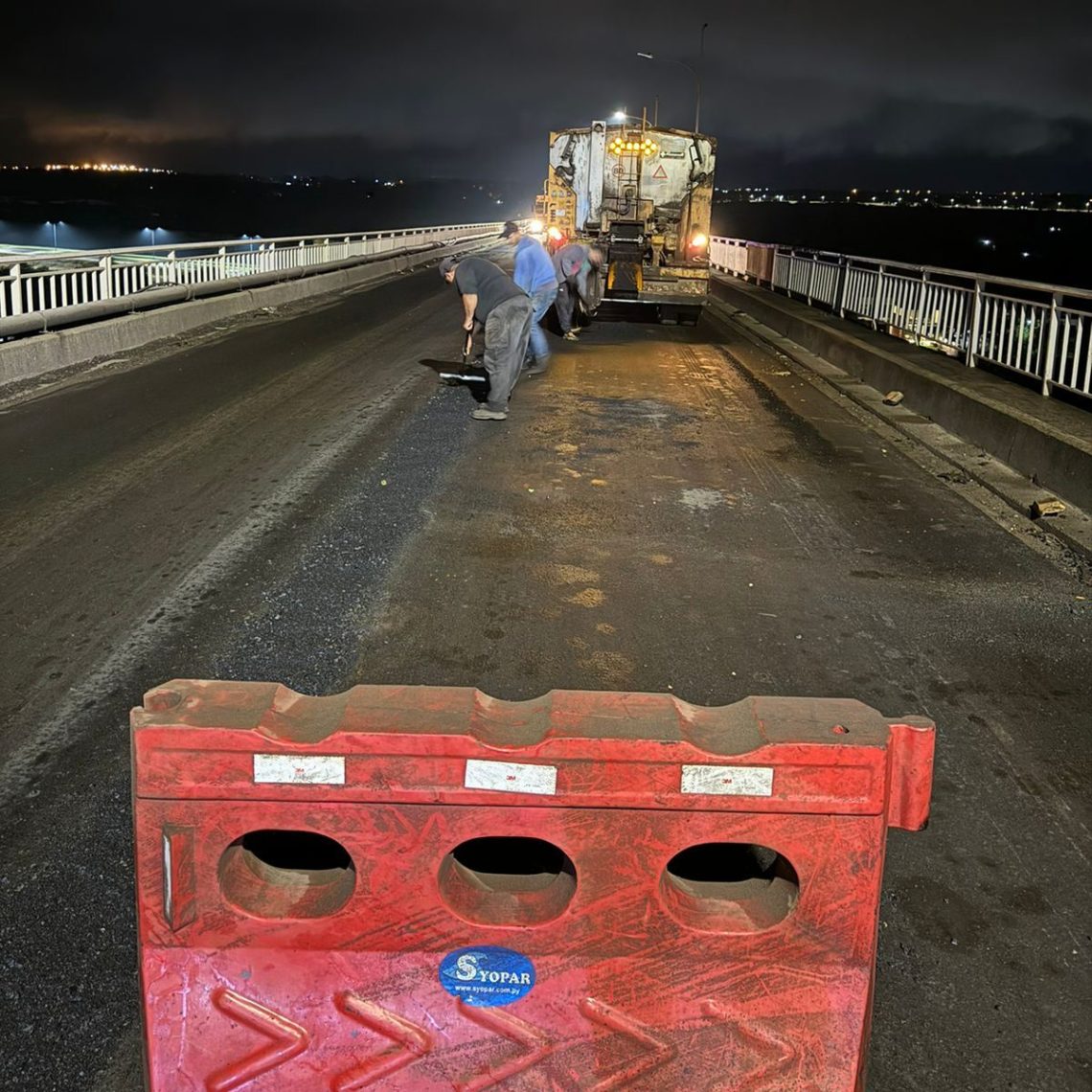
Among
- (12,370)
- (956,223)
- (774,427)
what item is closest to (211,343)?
(12,370)

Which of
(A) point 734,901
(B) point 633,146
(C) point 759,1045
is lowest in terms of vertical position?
(C) point 759,1045

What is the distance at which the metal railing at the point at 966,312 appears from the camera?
32.9 feet

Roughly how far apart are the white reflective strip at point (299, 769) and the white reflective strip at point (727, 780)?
73cm

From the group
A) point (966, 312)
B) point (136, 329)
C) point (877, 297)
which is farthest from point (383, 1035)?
point (877, 297)

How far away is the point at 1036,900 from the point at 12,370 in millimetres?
11855

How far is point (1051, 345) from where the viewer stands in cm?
1012

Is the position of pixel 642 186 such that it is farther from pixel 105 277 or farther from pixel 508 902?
pixel 508 902

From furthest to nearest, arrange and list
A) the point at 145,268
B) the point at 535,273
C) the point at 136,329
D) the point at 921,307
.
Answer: the point at 145,268, the point at 136,329, the point at 921,307, the point at 535,273

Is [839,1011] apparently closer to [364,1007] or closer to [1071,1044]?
[1071,1044]

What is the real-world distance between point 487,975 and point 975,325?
11.2 m

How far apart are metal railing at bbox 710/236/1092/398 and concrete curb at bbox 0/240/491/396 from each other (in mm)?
10151

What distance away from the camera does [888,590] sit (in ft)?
20.4

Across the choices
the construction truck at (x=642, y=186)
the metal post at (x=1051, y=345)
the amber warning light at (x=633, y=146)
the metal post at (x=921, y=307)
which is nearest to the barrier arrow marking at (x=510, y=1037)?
the metal post at (x=1051, y=345)

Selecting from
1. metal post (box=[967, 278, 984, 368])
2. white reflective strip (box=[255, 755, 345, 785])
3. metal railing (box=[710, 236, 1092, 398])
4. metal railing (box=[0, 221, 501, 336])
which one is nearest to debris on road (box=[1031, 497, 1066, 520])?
metal railing (box=[710, 236, 1092, 398])
